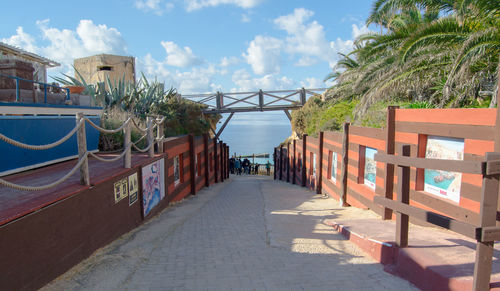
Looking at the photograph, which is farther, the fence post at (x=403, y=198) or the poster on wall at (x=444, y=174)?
the poster on wall at (x=444, y=174)

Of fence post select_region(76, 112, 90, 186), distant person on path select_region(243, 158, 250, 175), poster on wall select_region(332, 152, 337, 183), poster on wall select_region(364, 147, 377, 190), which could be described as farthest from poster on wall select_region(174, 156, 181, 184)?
distant person on path select_region(243, 158, 250, 175)

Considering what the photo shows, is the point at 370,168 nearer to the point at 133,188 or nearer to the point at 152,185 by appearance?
the point at 152,185

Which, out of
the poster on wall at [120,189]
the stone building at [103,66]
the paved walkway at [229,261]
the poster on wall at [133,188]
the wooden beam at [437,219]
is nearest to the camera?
the wooden beam at [437,219]

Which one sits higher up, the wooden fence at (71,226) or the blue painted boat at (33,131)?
the blue painted boat at (33,131)

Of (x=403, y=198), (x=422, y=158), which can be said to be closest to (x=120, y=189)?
(x=403, y=198)

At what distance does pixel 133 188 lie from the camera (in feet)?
19.1

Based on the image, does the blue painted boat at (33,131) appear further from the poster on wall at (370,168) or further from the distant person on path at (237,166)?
the distant person on path at (237,166)

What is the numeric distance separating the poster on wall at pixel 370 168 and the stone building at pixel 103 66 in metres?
16.3

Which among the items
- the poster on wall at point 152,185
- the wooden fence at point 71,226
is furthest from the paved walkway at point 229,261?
the poster on wall at point 152,185

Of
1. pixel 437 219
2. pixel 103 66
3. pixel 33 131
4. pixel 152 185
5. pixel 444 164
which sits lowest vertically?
pixel 152 185

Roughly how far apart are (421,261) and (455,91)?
626 centimetres

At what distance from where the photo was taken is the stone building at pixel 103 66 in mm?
20406

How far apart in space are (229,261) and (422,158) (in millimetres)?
2616

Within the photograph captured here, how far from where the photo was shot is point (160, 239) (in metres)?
5.16
